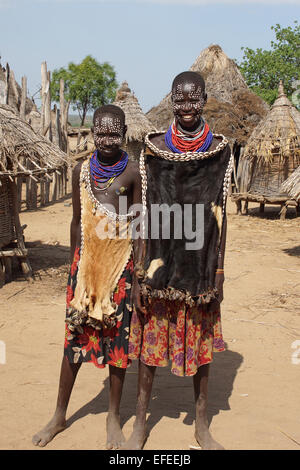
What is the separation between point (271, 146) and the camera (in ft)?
36.4

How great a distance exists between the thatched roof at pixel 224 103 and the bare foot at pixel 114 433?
12.6 metres

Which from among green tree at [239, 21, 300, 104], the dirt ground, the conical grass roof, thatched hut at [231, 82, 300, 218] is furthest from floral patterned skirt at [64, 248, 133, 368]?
green tree at [239, 21, 300, 104]

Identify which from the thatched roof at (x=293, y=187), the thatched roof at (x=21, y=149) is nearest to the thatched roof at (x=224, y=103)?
the thatched roof at (x=293, y=187)

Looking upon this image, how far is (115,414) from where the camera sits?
2781 millimetres

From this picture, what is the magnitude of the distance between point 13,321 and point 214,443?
2.75 m

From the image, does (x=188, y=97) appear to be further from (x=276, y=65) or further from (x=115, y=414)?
(x=276, y=65)

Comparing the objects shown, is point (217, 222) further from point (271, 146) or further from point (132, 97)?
point (132, 97)

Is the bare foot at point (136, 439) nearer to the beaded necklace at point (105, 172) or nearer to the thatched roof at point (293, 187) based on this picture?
the beaded necklace at point (105, 172)

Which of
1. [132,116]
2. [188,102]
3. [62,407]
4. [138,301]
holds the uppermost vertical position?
[132,116]

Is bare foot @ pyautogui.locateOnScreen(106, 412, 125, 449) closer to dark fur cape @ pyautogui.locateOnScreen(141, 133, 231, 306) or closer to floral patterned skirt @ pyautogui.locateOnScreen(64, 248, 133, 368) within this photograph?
floral patterned skirt @ pyautogui.locateOnScreen(64, 248, 133, 368)

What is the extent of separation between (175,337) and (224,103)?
13.7 metres

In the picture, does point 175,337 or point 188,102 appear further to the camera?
point 175,337

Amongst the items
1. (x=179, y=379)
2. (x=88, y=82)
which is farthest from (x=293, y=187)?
(x=88, y=82)

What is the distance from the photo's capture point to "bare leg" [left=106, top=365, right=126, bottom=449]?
269cm
